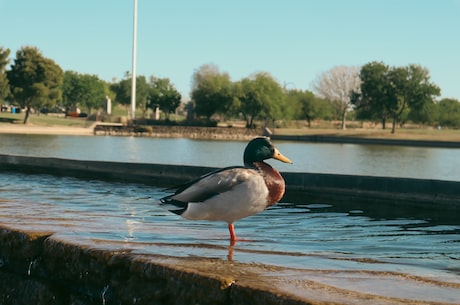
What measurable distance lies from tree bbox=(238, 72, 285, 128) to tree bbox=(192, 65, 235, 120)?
2303 millimetres

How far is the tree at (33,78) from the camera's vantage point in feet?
288

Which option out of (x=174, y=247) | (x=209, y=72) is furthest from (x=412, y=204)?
(x=209, y=72)

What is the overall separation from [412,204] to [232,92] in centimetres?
10882

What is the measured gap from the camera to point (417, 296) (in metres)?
4.49

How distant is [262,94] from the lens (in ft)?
390

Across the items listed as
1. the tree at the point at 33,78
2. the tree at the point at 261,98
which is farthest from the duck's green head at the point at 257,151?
the tree at the point at 261,98

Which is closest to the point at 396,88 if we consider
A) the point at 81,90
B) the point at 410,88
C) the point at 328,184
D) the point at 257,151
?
the point at 410,88

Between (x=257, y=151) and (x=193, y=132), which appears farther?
(x=193, y=132)

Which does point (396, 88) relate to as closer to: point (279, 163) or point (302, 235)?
point (279, 163)

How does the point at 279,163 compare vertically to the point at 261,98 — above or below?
below

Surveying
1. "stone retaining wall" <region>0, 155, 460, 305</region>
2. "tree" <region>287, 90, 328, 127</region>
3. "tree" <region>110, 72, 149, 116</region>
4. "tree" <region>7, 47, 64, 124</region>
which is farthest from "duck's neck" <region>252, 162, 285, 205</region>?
"tree" <region>110, 72, 149, 116</region>

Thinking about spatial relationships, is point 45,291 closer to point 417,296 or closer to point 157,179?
point 417,296

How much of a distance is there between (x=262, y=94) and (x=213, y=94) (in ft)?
31.2

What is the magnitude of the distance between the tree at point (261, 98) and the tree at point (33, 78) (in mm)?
39918
